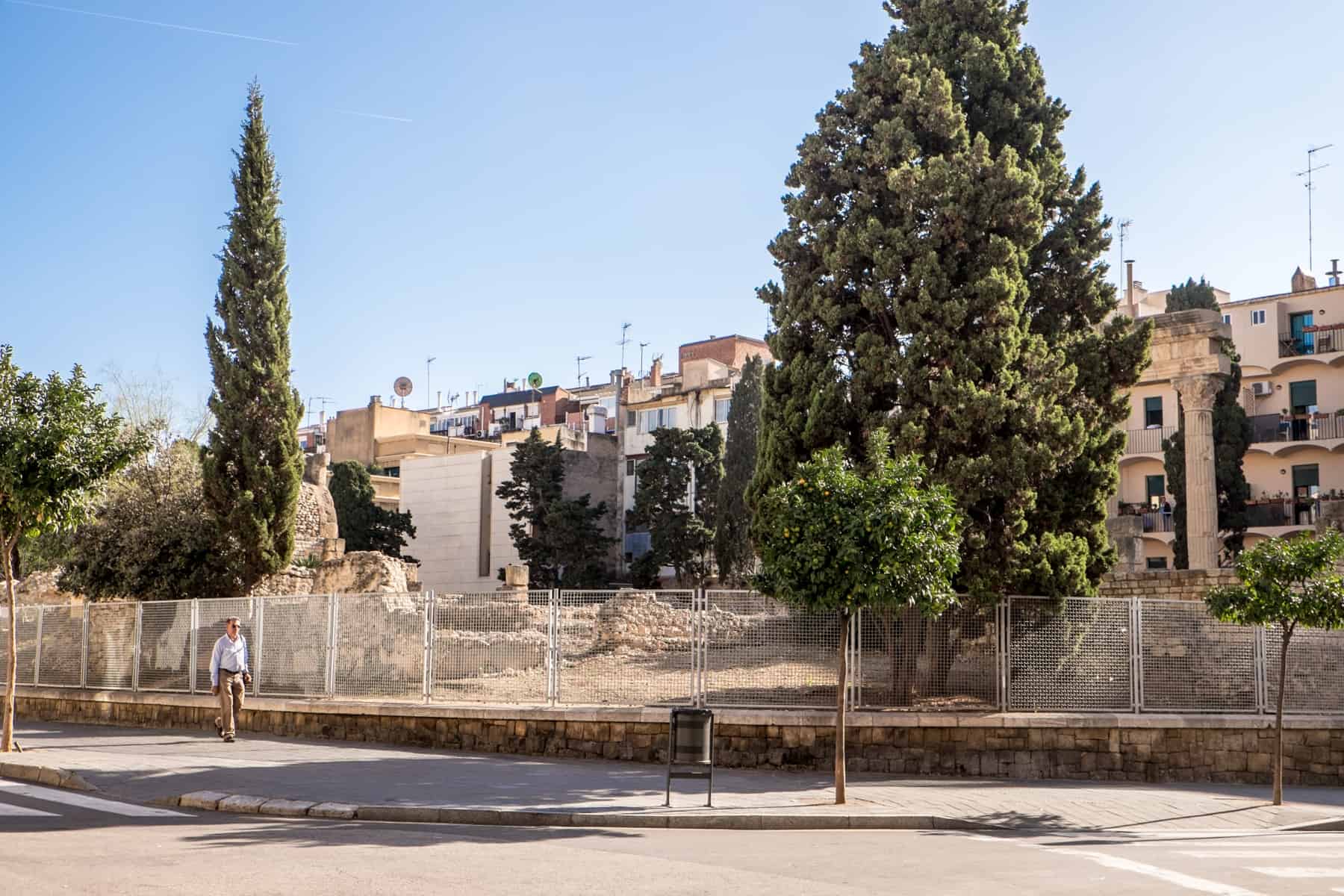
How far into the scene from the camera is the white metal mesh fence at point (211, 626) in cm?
2192

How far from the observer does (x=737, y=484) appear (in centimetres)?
5309

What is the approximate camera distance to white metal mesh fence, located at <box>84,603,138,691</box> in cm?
2381

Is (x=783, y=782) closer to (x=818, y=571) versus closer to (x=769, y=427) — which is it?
(x=818, y=571)

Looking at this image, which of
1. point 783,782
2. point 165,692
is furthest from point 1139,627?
point 165,692

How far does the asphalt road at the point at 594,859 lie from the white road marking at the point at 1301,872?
0.08ft

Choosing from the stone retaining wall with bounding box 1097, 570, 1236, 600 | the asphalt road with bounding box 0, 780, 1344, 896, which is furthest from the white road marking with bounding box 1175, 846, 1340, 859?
the stone retaining wall with bounding box 1097, 570, 1236, 600

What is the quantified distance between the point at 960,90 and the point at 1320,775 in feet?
40.0

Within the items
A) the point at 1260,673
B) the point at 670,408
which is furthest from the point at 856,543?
the point at 670,408

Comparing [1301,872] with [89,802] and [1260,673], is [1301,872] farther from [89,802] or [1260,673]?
[89,802]

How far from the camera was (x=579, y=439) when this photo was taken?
2884 inches

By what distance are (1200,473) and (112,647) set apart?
2510 centimetres

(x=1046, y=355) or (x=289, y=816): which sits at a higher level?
(x=1046, y=355)

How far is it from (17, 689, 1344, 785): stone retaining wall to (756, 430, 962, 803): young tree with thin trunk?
3229 millimetres

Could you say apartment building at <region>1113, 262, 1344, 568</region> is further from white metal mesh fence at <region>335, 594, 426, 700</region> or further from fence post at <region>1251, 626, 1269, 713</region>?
white metal mesh fence at <region>335, 594, 426, 700</region>
